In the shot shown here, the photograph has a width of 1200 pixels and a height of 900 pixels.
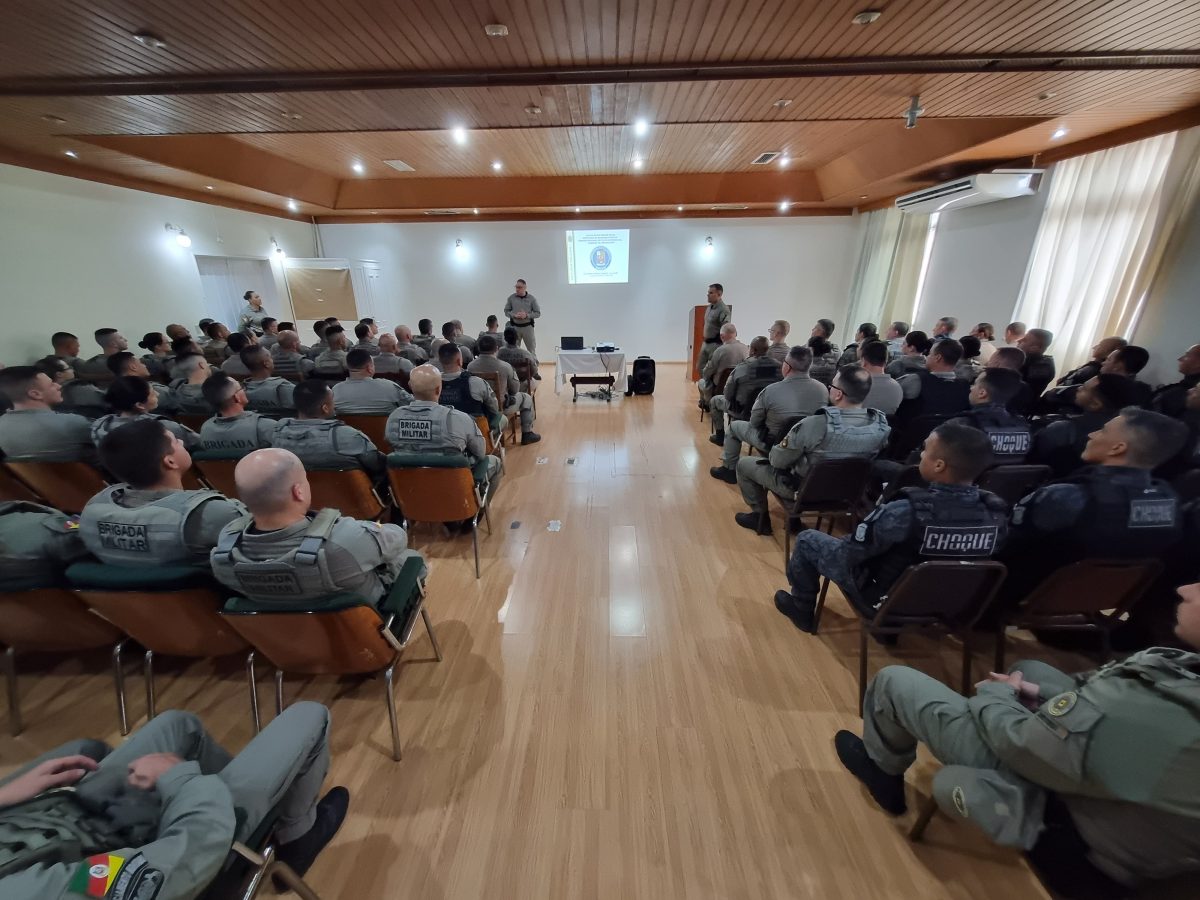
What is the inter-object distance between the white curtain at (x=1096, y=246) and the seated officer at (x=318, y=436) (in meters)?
7.25

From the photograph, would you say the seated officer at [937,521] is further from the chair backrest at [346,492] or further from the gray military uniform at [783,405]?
the chair backrest at [346,492]

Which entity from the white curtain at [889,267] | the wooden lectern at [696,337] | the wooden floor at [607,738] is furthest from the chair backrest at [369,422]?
the white curtain at [889,267]

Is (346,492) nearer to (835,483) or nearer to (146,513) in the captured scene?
(146,513)

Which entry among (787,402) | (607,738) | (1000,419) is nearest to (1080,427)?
(1000,419)

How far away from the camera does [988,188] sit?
225 inches

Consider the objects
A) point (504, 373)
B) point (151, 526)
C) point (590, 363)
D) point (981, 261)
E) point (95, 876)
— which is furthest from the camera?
point (590, 363)

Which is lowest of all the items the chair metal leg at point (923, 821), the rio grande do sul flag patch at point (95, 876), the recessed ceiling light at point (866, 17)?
the chair metal leg at point (923, 821)

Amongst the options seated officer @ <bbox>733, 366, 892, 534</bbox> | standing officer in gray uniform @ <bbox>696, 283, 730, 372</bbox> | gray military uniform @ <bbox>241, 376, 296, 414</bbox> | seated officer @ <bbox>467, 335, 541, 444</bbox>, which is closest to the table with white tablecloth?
standing officer in gray uniform @ <bbox>696, 283, 730, 372</bbox>

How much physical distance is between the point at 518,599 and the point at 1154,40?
5.38 metres

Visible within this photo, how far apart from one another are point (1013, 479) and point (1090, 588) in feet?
3.02

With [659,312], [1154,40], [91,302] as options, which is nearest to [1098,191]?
[1154,40]

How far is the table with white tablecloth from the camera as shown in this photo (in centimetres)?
708

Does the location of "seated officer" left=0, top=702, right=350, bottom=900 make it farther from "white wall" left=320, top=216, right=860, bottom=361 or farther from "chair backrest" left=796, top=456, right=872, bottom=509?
"white wall" left=320, top=216, right=860, bottom=361

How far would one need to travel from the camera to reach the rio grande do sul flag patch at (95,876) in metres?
0.78
